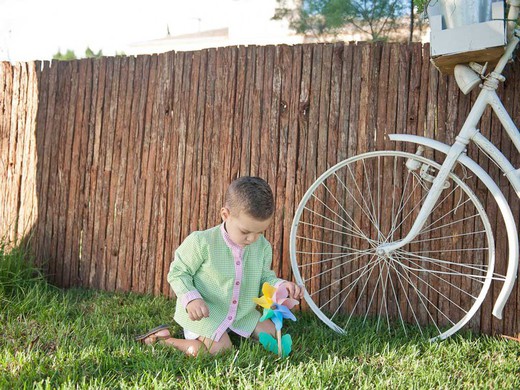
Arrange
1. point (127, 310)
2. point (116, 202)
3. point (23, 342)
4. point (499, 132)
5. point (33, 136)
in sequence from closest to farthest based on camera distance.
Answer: point (23, 342), point (499, 132), point (127, 310), point (116, 202), point (33, 136)

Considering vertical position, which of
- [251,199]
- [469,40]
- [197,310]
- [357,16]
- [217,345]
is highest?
[357,16]

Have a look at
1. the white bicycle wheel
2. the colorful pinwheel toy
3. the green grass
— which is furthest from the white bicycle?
the colorful pinwheel toy

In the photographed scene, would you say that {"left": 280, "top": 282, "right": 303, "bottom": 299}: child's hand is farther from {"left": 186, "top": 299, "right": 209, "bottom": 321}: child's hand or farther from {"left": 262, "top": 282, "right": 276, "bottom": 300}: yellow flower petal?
{"left": 186, "top": 299, "right": 209, "bottom": 321}: child's hand

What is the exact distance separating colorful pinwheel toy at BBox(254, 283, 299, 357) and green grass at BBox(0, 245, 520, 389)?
0.19ft

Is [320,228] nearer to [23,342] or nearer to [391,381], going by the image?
[391,381]

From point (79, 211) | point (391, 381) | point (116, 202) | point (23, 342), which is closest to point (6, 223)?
point (79, 211)

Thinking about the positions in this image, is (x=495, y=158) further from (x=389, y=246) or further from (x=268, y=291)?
(x=268, y=291)

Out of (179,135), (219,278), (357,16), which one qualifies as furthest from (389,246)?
(357,16)

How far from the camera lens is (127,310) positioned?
4.20 m

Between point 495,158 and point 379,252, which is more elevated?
point 495,158

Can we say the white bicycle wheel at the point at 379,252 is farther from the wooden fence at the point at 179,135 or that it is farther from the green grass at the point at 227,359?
the green grass at the point at 227,359

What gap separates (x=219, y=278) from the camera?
3.53m

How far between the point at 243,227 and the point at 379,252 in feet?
2.95

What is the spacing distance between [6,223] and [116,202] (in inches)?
43.2
